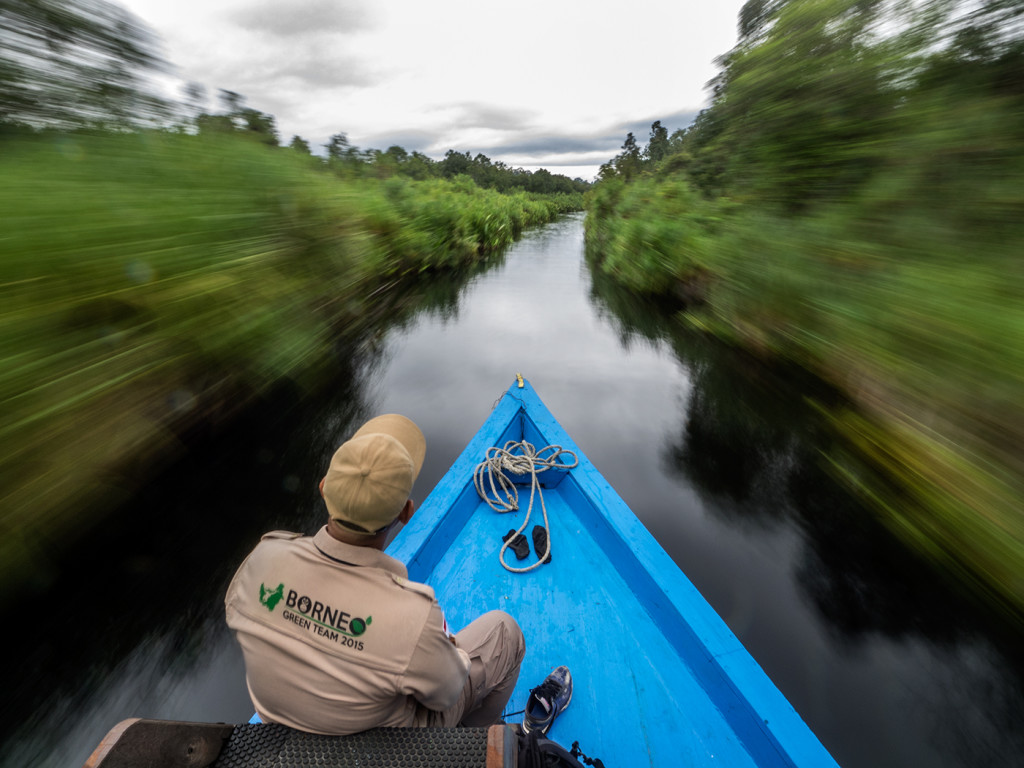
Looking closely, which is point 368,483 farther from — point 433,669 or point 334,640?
→ point 433,669

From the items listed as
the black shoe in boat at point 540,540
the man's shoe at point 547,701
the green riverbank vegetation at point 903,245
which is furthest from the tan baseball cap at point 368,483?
the green riverbank vegetation at point 903,245

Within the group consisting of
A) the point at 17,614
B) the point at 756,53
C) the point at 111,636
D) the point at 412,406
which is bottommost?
the point at 412,406

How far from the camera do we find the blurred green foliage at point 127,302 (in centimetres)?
199

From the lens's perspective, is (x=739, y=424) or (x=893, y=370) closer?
(x=893, y=370)

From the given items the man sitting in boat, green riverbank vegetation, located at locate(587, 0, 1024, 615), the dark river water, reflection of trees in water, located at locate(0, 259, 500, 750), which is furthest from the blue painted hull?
reflection of trees in water, located at locate(0, 259, 500, 750)

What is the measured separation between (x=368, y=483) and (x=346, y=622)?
29 cm

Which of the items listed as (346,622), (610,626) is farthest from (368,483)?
(610,626)

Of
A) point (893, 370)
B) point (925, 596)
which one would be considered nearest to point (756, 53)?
point (893, 370)

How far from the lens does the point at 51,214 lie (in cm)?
216

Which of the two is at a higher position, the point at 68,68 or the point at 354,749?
the point at 68,68

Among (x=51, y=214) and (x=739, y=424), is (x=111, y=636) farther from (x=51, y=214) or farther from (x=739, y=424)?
(x=739, y=424)

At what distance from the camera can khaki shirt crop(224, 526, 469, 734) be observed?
2.81 feet

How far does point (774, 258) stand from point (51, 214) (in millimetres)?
5576

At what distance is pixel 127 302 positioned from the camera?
95.6 inches
